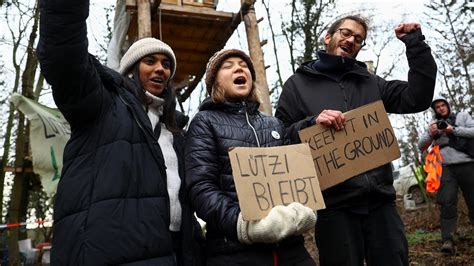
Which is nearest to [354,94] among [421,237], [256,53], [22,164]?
[256,53]

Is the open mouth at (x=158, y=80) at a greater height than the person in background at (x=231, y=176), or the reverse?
the open mouth at (x=158, y=80)

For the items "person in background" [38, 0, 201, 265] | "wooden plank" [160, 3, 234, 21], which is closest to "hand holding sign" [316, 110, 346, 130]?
"person in background" [38, 0, 201, 265]

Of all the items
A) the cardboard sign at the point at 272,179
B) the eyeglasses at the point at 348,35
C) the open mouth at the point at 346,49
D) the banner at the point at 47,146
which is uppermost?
the banner at the point at 47,146

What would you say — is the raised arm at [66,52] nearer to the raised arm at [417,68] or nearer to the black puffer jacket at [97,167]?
the black puffer jacket at [97,167]

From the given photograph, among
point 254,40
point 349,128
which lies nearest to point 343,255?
point 349,128

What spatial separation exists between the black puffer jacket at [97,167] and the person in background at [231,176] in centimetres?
22

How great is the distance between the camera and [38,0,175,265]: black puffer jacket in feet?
5.78

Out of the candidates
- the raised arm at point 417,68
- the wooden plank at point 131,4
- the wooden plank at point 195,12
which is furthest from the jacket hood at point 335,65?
the wooden plank at point 131,4

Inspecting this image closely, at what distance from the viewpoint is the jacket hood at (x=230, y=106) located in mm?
2434

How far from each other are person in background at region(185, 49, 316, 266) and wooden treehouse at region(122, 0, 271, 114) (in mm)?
3114

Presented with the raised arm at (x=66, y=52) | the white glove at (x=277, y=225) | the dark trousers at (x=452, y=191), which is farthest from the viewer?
the dark trousers at (x=452, y=191)

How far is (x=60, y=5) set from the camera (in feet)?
5.64

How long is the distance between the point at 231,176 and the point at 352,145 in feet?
2.44

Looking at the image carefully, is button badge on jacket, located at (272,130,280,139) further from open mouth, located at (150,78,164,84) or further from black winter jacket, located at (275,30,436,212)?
open mouth, located at (150,78,164,84)
